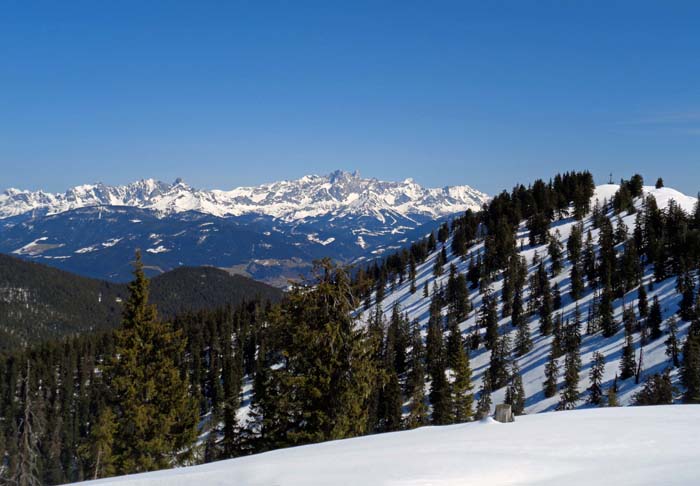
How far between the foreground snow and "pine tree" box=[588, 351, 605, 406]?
6671cm

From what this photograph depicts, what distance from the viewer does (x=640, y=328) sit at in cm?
8469

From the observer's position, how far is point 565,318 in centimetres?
9681

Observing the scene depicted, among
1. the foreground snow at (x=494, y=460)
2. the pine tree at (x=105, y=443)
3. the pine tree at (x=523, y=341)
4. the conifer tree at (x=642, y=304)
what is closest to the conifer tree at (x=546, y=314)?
the pine tree at (x=523, y=341)

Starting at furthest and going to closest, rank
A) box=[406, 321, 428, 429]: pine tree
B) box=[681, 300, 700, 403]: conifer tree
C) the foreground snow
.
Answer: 1. box=[406, 321, 428, 429]: pine tree
2. box=[681, 300, 700, 403]: conifer tree
3. the foreground snow

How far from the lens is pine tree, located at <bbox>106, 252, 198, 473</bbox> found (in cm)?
2738

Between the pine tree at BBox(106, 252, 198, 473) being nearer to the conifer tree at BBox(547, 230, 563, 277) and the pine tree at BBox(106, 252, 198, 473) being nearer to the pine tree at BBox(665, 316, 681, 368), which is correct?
the pine tree at BBox(665, 316, 681, 368)

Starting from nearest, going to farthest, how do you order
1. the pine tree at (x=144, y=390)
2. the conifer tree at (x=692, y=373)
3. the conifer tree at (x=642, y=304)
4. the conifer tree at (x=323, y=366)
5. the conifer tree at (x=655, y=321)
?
the conifer tree at (x=323, y=366) < the pine tree at (x=144, y=390) < the conifer tree at (x=692, y=373) < the conifer tree at (x=655, y=321) < the conifer tree at (x=642, y=304)

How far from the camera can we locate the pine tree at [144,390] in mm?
27375

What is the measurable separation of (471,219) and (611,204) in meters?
39.0

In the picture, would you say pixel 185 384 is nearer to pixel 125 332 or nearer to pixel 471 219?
pixel 125 332

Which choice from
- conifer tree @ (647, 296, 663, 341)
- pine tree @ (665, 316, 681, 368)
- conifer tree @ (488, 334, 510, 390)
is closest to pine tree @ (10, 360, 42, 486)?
conifer tree @ (488, 334, 510, 390)

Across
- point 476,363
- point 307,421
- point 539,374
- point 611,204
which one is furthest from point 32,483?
point 611,204

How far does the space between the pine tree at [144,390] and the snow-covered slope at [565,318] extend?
188 ft

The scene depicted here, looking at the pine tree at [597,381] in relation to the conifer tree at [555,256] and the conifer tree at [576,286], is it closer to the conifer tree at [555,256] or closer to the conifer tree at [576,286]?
the conifer tree at [576,286]
